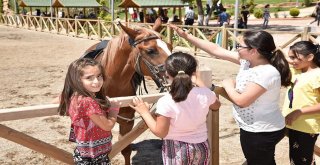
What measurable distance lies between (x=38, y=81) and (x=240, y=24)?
15.3 m

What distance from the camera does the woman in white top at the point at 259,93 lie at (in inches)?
88.7

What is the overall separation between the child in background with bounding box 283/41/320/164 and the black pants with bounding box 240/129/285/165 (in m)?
0.41

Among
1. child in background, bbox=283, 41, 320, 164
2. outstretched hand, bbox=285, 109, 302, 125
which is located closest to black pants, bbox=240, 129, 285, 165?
outstretched hand, bbox=285, 109, 302, 125

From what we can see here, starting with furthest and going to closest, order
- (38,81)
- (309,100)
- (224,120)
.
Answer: (38,81)
(224,120)
(309,100)

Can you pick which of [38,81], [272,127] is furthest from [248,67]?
[38,81]

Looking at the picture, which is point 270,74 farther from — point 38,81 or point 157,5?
point 157,5

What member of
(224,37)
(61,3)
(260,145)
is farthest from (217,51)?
(61,3)

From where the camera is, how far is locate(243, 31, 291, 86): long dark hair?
2.27m

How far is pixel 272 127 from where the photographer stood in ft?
7.85

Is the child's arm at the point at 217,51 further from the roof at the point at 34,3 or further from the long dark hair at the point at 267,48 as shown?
the roof at the point at 34,3

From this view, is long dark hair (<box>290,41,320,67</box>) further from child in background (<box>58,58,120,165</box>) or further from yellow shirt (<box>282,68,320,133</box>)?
child in background (<box>58,58,120,165</box>)

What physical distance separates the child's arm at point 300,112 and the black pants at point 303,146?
7.3 inches

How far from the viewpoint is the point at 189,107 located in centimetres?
213

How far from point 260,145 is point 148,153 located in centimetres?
268
